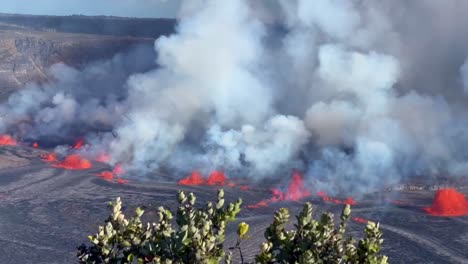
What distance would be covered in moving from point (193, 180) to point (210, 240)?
3606cm

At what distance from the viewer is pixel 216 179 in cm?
4362

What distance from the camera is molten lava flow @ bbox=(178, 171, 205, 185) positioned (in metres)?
43.1

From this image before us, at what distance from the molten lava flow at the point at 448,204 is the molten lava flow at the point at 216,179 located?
1459 cm

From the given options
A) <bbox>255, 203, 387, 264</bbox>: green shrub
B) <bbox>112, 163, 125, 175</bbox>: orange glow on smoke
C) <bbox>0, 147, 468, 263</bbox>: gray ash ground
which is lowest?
<bbox>255, 203, 387, 264</bbox>: green shrub

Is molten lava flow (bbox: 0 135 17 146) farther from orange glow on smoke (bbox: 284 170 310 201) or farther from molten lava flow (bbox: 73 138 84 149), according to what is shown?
orange glow on smoke (bbox: 284 170 310 201)

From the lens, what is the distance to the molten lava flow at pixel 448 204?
1401 inches

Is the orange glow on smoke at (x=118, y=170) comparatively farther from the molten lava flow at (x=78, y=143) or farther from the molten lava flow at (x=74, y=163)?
the molten lava flow at (x=78, y=143)

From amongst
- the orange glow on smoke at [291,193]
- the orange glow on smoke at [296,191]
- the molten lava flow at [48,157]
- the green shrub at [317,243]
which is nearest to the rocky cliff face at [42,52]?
the molten lava flow at [48,157]

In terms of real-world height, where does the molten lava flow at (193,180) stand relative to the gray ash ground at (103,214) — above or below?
above

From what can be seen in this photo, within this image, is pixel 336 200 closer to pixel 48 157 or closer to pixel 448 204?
pixel 448 204

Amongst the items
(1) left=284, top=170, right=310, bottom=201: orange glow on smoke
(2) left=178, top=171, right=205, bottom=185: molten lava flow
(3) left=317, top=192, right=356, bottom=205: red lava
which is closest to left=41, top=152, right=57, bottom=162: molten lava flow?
(2) left=178, top=171, right=205, bottom=185: molten lava flow

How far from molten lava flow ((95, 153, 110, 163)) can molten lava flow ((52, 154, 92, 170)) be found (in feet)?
4.10

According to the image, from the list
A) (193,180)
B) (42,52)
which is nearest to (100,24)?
(42,52)

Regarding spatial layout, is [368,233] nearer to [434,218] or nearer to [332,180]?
[434,218]
